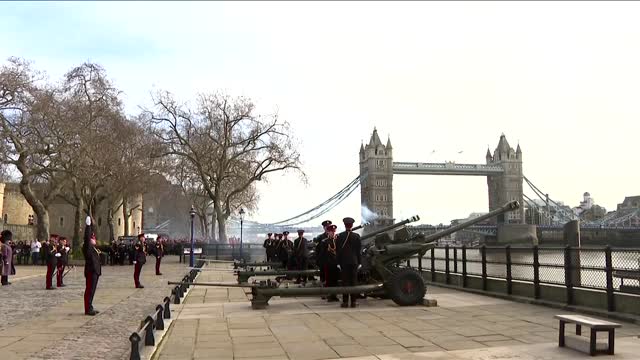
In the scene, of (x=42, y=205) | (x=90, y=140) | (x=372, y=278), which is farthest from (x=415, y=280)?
(x=42, y=205)

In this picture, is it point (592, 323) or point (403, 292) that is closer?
point (592, 323)

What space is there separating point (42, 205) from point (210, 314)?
102 ft

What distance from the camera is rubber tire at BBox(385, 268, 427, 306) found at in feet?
43.7

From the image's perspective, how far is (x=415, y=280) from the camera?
1343 cm

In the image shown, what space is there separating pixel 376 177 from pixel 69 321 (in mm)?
116165

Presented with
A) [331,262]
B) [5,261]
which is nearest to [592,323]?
[331,262]

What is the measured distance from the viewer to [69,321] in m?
12.1

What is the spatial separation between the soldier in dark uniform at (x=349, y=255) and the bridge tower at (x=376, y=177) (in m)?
88.3

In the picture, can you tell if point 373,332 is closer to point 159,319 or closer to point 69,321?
point 159,319

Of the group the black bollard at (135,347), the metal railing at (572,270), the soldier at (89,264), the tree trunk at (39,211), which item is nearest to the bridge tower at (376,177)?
the tree trunk at (39,211)

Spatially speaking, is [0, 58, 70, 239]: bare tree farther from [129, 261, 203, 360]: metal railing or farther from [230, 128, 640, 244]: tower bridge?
[230, 128, 640, 244]: tower bridge

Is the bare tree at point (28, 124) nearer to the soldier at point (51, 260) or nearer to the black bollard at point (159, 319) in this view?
the soldier at point (51, 260)

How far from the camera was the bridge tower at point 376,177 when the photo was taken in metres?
118

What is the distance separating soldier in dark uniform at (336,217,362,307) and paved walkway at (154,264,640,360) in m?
0.66
